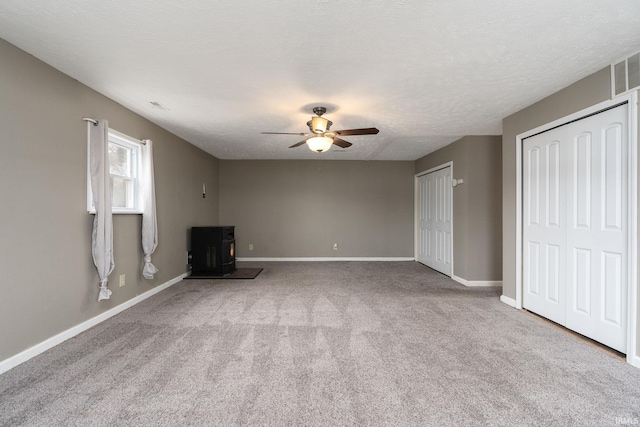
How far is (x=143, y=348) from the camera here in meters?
2.37

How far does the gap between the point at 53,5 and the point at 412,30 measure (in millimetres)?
2227

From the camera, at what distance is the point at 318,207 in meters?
6.80

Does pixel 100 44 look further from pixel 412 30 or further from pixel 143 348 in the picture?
pixel 143 348

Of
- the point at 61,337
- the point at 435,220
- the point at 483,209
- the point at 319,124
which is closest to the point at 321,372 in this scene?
the point at 61,337

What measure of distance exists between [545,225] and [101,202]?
A: 4621mm

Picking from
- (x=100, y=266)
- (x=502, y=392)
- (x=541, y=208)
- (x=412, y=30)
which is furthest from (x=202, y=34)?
(x=541, y=208)

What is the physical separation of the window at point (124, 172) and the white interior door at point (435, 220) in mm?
4969

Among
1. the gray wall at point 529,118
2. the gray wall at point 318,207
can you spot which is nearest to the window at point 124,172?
the gray wall at point 318,207

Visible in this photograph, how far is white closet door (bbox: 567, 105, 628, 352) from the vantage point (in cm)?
229

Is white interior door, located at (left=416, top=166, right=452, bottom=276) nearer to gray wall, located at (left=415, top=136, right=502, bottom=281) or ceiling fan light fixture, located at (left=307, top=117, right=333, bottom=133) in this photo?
gray wall, located at (left=415, top=136, right=502, bottom=281)

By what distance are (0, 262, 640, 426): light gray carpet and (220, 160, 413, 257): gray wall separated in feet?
11.1

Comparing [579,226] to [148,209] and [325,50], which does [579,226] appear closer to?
[325,50]

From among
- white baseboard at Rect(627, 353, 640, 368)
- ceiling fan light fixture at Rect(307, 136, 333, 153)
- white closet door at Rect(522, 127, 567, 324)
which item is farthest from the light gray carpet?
ceiling fan light fixture at Rect(307, 136, 333, 153)

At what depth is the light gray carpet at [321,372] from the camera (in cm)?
159
